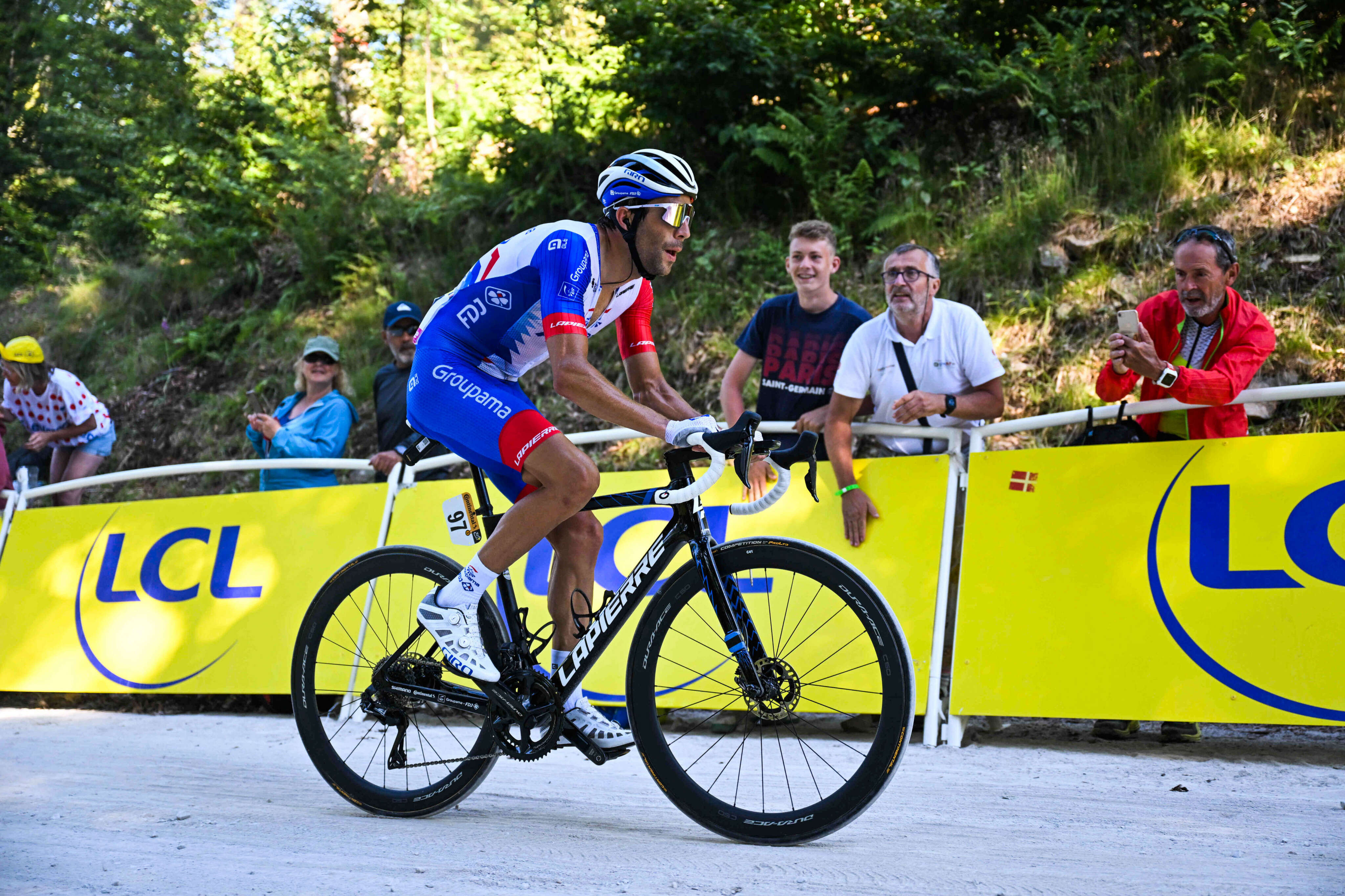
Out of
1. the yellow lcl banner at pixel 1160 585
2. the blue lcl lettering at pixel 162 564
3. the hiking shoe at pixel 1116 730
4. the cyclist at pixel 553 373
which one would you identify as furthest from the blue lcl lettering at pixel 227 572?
the hiking shoe at pixel 1116 730

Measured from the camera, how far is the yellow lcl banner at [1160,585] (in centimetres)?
419

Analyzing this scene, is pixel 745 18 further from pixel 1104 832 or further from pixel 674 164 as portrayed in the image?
pixel 1104 832

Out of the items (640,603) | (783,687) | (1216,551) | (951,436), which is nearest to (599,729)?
(640,603)

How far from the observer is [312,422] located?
695cm

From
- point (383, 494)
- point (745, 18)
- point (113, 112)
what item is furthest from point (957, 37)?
point (113, 112)

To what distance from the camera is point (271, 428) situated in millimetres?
6926

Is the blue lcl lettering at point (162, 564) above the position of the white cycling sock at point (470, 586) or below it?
below

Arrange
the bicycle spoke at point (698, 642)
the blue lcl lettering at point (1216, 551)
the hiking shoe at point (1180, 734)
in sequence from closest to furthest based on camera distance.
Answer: the bicycle spoke at point (698, 642)
the blue lcl lettering at point (1216, 551)
the hiking shoe at point (1180, 734)

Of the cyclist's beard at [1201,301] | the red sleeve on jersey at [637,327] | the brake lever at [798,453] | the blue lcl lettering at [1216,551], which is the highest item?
the cyclist's beard at [1201,301]

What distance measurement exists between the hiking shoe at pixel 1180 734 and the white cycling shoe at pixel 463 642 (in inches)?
122

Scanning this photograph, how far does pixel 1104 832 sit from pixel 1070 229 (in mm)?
6213

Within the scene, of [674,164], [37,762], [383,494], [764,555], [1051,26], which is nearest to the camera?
[764,555]

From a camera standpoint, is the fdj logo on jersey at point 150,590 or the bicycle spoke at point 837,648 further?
the fdj logo on jersey at point 150,590

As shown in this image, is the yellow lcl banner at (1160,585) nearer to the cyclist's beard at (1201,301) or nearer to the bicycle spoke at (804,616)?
the cyclist's beard at (1201,301)
